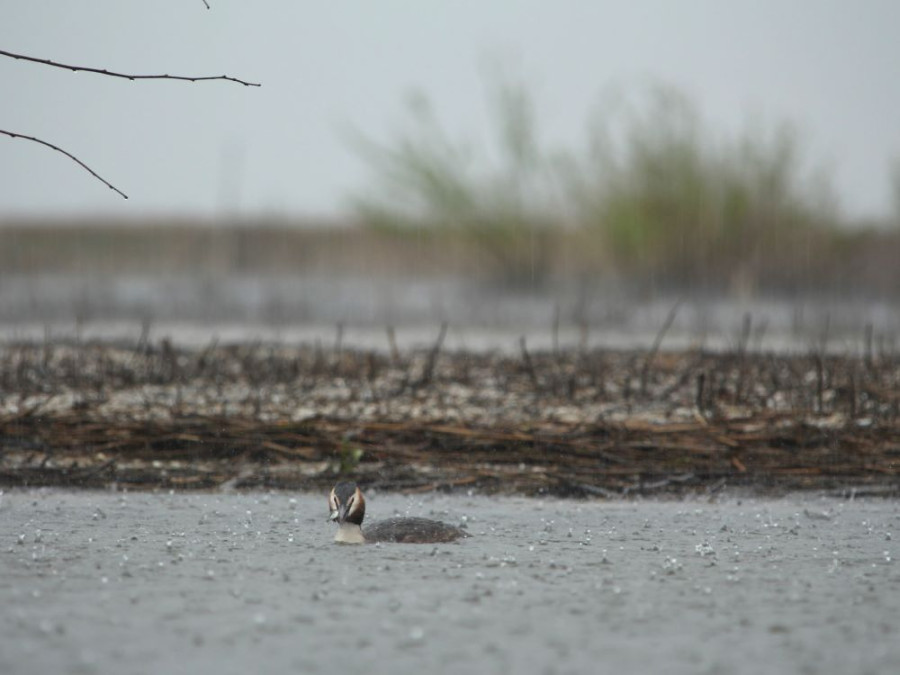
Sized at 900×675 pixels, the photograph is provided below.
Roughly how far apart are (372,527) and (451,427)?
1855mm

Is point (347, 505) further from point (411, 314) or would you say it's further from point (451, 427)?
point (411, 314)

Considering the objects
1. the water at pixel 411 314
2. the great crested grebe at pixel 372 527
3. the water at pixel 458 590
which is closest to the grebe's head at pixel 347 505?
the great crested grebe at pixel 372 527

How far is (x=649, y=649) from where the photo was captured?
3311mm

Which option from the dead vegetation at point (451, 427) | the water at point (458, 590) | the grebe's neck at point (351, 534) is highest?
the dead vegetation at point (451, 427)

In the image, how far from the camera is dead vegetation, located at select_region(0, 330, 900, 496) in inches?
238

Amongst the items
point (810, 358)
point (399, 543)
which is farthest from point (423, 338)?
point (399, 543)

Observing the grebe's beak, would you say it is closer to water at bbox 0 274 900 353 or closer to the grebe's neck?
the grebe's neck

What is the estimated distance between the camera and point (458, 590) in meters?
3.92

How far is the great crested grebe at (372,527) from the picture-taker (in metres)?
4.54

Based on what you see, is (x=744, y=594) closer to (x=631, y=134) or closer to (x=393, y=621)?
(x=393, y=621)

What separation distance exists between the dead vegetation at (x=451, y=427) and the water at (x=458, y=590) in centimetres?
52

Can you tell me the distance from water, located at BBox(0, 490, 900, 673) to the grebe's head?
110mm

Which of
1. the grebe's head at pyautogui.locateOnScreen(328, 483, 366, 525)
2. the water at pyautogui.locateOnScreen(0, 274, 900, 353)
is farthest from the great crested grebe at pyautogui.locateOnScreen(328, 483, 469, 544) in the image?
the water at pyautogui.locateOnScreen(0, 274, 900, 353)

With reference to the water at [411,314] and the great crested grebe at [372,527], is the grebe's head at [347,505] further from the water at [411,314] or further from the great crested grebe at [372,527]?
the water at [411,314]
